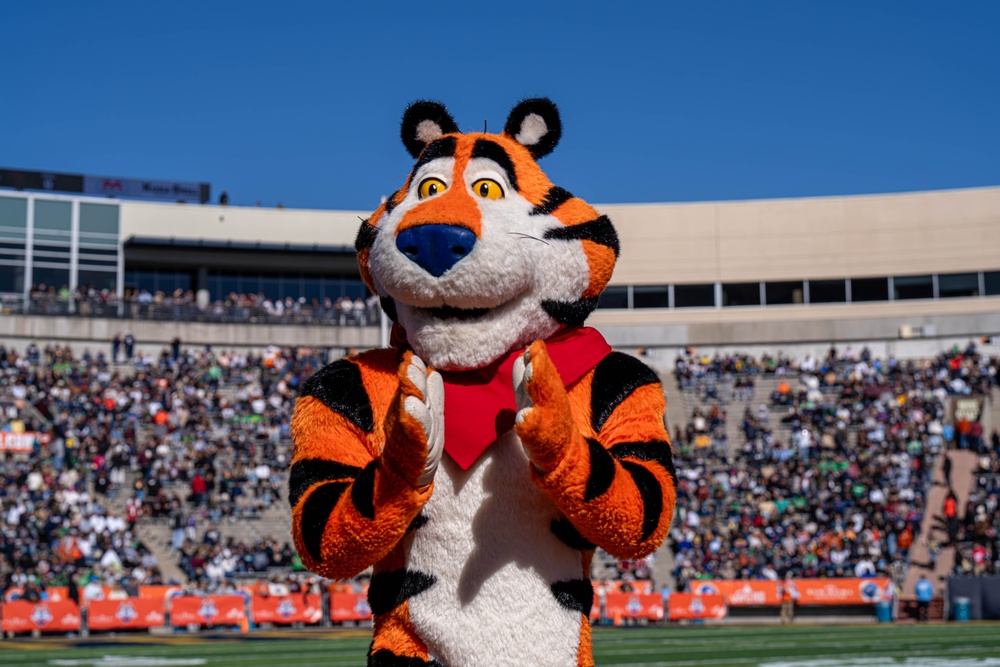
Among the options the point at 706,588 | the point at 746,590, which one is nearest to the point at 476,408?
the point at 706,588

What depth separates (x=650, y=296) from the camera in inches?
1328

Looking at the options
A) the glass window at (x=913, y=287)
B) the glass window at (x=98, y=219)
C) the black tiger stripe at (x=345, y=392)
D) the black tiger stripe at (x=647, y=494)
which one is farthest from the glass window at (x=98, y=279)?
the black tiger stripe at (x=647, y=494)

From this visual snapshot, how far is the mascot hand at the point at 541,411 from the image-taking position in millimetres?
2885

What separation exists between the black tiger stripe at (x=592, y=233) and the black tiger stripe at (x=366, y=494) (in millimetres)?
816

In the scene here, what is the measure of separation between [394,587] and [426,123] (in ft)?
4.66

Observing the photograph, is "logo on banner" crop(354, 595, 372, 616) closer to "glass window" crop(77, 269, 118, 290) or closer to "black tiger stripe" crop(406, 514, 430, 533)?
"glass window" crop(77, 269, 118, 290)

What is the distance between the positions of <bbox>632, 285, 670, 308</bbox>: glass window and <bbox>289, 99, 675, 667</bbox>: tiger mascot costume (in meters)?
30.3

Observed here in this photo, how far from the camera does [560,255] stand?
347 centimetres

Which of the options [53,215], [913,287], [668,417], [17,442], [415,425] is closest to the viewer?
[415,425]

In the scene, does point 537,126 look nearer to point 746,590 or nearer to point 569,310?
point 569,310

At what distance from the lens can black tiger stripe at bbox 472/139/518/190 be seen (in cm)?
358

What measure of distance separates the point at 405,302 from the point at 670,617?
18.4 metres

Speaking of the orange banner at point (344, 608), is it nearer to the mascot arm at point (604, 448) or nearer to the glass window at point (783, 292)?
the glass window at point (783, 292)

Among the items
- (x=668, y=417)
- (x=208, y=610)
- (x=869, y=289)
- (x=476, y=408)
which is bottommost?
(x=208, y=610)
